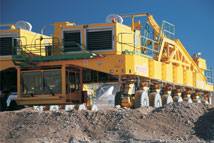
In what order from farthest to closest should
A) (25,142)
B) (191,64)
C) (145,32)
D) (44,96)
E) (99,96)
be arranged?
(99,96), (191,64), (145,32), (44,96), (25,142)

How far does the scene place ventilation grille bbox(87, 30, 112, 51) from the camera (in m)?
21.9

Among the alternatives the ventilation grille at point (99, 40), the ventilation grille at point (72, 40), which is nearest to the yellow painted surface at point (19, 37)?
the ventilation grille at point (72, 40)

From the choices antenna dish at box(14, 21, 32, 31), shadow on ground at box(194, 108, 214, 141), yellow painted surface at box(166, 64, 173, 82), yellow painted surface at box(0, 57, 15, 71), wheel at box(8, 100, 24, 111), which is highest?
antenna dish at box(14, 21, 32, 31)

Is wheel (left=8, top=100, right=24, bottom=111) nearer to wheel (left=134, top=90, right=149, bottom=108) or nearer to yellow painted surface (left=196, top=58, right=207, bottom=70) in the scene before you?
wheel (left=134, top=90, right=149, bottom=108)

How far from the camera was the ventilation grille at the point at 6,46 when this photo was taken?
23562 mm

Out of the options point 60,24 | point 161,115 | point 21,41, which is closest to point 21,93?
point 21,41

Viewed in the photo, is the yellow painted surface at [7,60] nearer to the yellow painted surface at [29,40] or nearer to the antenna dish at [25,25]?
the yellow painted surface at [29,40]

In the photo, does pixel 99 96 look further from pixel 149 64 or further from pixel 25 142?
pixel 25 142

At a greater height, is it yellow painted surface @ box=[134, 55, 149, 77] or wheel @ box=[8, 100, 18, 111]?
yellow painted surface @ box=[134, 55, 149, 77]

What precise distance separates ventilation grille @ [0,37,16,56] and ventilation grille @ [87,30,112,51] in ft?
14.7

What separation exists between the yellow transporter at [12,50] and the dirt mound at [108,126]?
6728mm

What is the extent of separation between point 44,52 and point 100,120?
1023 centimetres

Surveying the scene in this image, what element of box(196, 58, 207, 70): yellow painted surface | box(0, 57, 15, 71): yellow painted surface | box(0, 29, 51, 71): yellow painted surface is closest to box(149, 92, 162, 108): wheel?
box(0, 29, 51, 71): yellow painted surface

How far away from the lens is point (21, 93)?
22.2 meters
